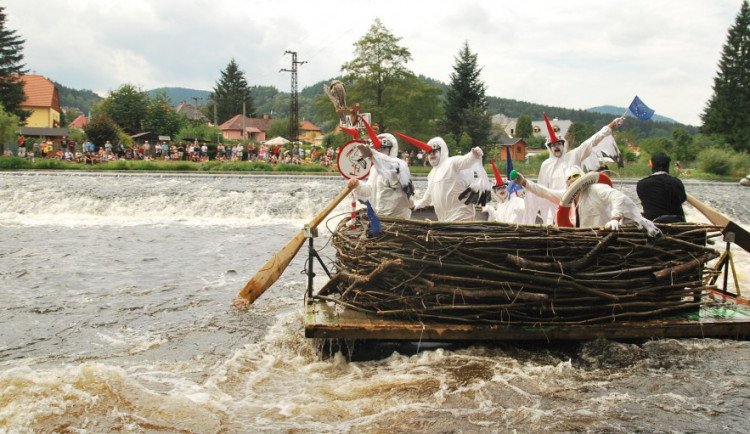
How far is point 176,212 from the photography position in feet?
62.2

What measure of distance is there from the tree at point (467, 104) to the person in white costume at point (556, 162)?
110 ft

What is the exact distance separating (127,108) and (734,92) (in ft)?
162

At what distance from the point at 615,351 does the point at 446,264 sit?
201 cm

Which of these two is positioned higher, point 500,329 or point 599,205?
point 599,205

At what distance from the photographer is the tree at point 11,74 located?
50.2m

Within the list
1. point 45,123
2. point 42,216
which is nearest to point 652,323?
point 42,216

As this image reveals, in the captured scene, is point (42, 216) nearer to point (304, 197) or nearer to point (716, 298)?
point (304, 197)

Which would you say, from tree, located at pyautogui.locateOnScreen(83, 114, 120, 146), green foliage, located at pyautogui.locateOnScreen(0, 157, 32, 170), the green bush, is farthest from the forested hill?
green foliage, located at pyautogui.locateOnScreen(0, 157, 32, 170)

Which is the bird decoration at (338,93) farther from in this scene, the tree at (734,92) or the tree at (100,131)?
the tree at (734,92)

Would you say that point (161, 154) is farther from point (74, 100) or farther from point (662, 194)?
point (74, 100)

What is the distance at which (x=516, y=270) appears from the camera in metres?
5.62

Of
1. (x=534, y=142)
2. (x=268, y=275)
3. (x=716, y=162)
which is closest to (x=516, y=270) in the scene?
(x=268, y=275)

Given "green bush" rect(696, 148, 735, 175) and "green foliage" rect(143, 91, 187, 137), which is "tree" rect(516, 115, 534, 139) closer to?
"green foliage" rect(143, 91, 187, 137)

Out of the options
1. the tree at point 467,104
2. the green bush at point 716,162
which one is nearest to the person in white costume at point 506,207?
the green bush at point 716,162
